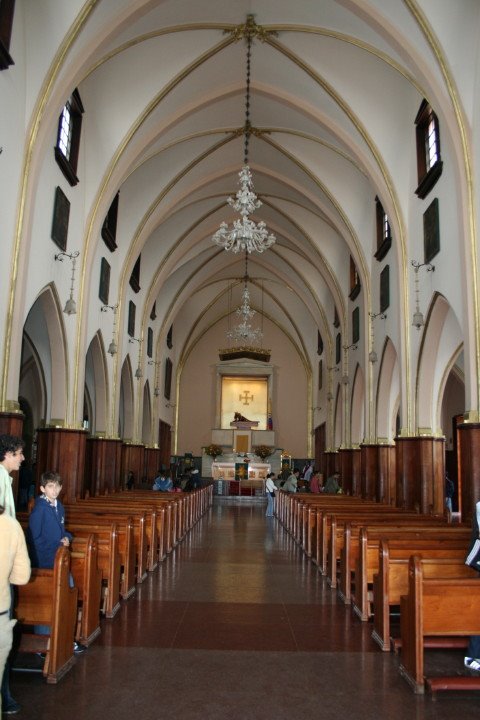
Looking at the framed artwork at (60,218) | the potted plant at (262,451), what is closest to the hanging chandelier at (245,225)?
the framed artwork at (60,218)

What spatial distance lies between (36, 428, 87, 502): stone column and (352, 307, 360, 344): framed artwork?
35.1 feet

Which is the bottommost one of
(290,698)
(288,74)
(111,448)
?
(290,698)

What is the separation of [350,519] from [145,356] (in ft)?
51.3

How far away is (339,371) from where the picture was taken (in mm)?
25531

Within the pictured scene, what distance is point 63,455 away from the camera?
46.2 ft

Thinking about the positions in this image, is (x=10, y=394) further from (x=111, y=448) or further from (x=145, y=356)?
(x=145, y=356)

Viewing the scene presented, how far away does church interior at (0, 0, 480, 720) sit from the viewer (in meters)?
6.09

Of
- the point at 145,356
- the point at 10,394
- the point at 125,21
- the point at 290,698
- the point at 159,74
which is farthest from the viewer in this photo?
the point at 145,356

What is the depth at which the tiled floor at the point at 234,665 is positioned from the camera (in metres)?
4.75

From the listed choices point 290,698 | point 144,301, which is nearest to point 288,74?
point 144,301

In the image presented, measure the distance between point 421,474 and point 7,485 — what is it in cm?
1125

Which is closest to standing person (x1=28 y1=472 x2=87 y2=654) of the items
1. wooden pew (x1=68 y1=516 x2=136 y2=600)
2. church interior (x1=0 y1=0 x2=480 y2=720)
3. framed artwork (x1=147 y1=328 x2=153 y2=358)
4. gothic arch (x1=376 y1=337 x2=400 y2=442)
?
church interior (x1=0 y1=0 x2=480 y2=720)

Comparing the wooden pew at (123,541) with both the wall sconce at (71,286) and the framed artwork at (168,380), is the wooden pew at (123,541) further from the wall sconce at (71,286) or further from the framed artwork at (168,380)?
the framed artwork at (168,380)

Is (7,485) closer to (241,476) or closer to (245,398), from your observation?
(241,476)
